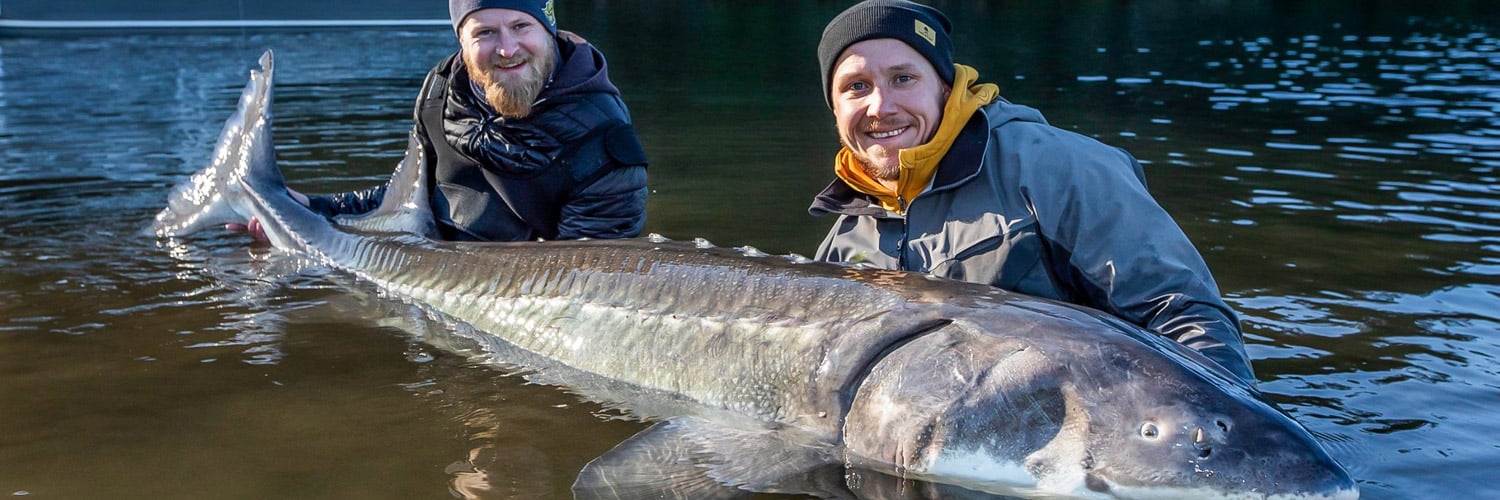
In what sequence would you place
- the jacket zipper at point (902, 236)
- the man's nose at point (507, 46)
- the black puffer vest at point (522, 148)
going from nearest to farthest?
1. the jacket zipper at point (902, 236)
2. the man's nose at point (507, 46)
3. the black puffer vest at point (522, 148)

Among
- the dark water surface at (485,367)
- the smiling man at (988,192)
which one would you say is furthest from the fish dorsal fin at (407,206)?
the smiling man at (988,192)

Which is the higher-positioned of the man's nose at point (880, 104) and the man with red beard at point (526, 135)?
the man's nose at point (880, 104)

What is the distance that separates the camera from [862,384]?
3588mm

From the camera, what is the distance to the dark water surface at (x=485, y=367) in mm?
3980

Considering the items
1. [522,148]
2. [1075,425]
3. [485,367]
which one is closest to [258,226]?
[522,148]

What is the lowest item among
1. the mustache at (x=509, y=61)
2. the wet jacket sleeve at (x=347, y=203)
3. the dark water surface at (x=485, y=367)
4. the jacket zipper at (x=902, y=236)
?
the dark water surface at (x=485, y=367)

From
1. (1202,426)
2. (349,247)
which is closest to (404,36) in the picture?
(349,247)

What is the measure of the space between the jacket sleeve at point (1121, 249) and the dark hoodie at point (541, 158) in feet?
8.89

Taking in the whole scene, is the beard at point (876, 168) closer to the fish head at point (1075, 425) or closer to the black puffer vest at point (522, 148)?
the fish head at point (1075, 425)

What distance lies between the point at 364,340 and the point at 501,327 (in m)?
0.65

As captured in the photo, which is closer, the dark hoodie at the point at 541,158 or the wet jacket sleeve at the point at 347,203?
the dark hoodie at the point at 541,158

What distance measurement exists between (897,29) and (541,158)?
2458 mm

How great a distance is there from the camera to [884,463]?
3492 millimetres

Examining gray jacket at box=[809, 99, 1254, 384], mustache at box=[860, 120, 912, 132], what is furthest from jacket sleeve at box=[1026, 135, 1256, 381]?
mustache at box=[860, 120, 912, 132]
